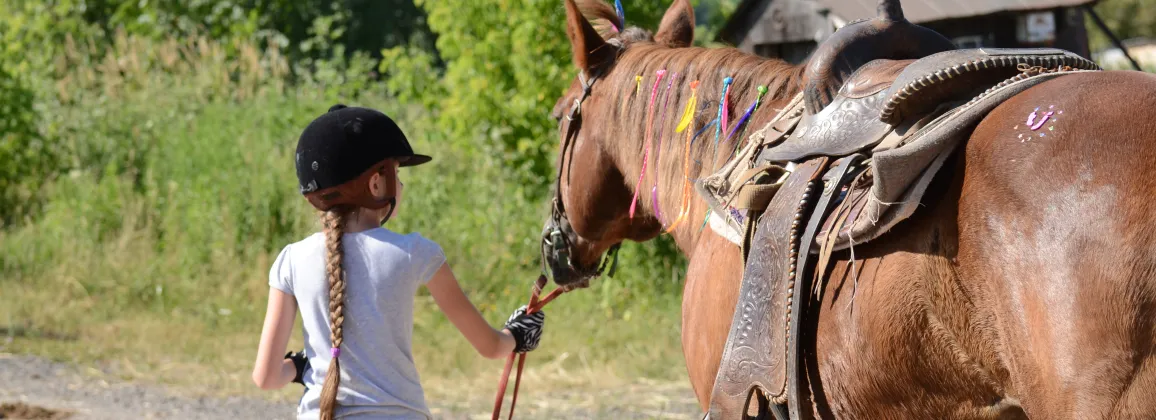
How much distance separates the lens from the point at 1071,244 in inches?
65.9

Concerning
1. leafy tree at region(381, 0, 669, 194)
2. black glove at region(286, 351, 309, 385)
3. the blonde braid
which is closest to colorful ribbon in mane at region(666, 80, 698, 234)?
the blonde braid

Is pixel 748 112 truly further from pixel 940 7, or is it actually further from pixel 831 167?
pixel 940 7

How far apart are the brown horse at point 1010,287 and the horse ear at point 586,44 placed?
0.98 metres

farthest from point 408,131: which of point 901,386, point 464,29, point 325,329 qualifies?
point 901,386

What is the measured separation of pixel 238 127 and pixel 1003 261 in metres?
9.00

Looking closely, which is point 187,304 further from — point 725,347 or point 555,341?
point 725,347

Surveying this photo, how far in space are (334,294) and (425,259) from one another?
0.71 feet

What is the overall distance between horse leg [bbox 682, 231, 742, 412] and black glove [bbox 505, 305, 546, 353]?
405 millimetres

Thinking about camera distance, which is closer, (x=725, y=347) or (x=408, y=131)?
(x=725, y=347)

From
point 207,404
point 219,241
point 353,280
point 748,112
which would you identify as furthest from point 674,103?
point 219,241

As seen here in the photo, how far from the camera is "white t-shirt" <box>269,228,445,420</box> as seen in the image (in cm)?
248

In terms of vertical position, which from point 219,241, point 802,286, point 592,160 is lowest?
point 219,241

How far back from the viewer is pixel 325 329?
2.52 metres

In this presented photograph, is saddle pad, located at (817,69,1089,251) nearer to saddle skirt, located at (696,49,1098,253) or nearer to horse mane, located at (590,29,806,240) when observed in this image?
saddle skirt, located at (696,49,1098,253)
